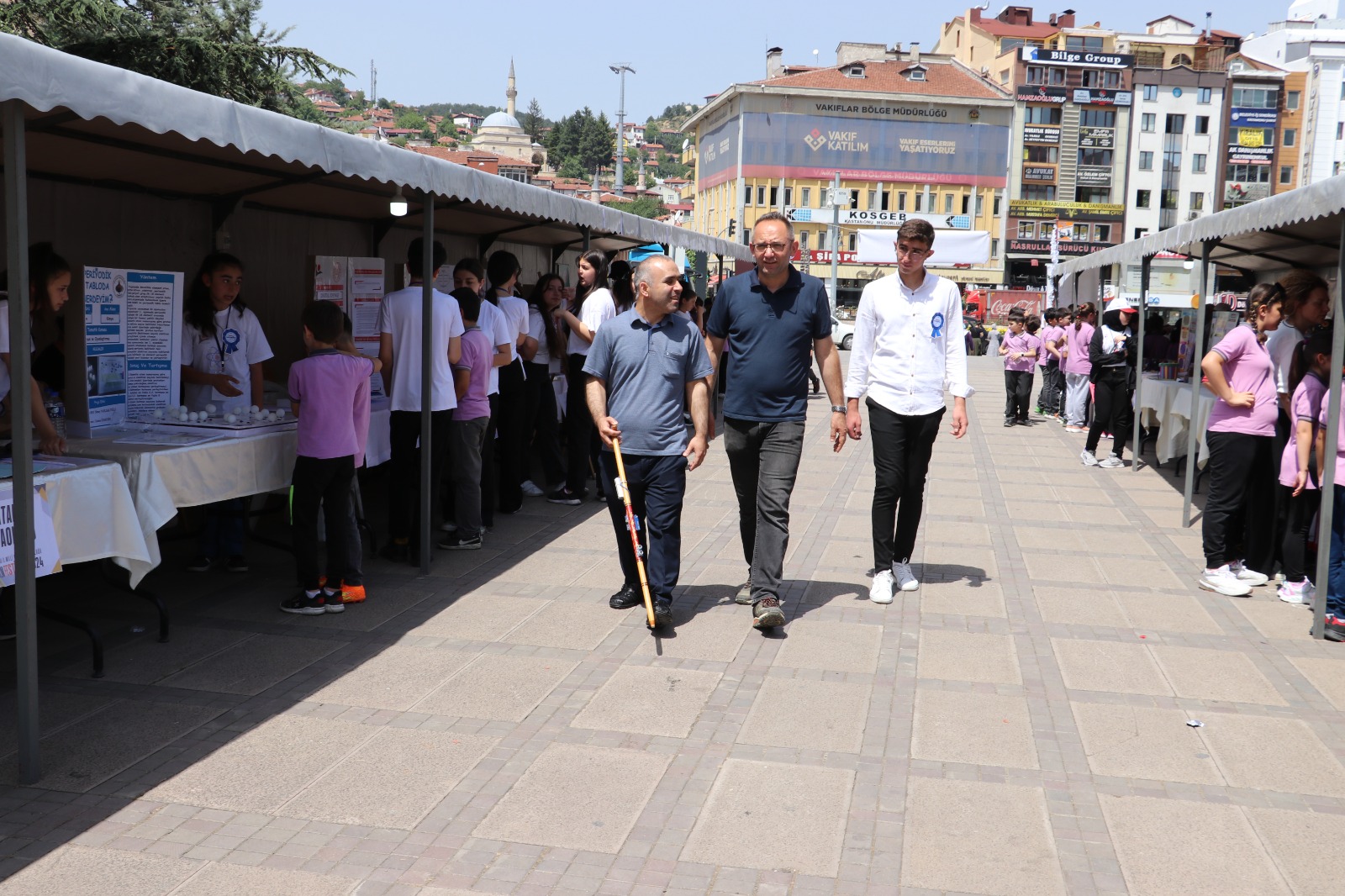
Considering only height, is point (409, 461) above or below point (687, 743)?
above

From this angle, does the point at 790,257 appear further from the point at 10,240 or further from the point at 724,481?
the point at 724,481

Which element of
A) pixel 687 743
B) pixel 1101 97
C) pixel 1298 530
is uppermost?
pixel 1101 97

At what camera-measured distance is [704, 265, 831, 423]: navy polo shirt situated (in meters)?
6.24

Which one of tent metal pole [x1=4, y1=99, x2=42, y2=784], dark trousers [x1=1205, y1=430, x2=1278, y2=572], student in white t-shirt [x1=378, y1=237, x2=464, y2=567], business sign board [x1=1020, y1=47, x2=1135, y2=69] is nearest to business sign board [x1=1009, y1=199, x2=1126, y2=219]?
business sign board [x1=1020, y1=47, x2=1135, y2=69]

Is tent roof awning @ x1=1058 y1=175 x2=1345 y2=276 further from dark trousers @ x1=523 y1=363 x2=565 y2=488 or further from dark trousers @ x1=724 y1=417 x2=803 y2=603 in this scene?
dark trousers @ x1=523 y1=363 x2=565 y2=488

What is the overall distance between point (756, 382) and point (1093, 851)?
2997 mm

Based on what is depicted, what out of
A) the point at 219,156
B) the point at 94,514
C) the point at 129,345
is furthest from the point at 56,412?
the point at 219,156

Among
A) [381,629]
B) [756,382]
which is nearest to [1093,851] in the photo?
[756,382]

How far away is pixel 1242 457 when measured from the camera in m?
7.44

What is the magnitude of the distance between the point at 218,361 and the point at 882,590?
4.05 m

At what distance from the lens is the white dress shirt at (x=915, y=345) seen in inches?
263

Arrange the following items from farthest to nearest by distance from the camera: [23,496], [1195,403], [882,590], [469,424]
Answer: [1195,403], [469,424], [882,590], [23,496]

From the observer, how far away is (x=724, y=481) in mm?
11562

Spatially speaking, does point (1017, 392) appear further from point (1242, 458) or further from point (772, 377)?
point (772, 377)
